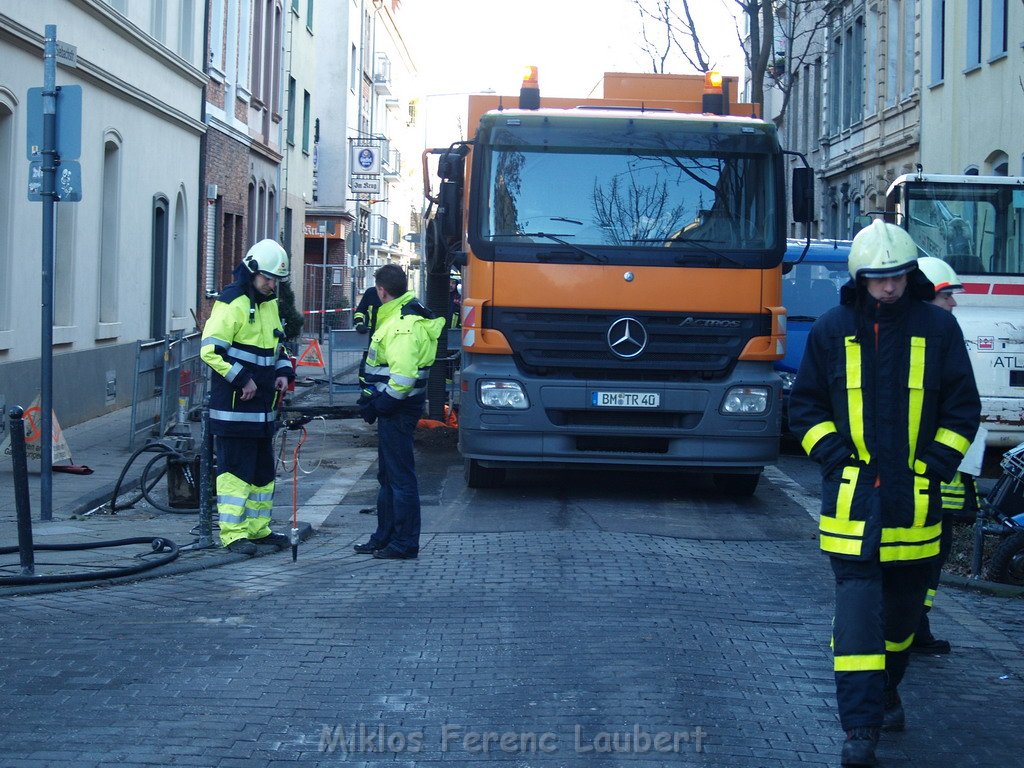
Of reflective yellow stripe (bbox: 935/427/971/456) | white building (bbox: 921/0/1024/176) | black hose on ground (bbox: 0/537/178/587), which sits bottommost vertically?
black hose on ground (bbox: 0/537/178/587)

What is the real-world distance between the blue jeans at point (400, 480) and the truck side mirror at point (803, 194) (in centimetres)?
390

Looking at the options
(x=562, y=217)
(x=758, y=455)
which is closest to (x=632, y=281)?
(x=562, y=217)

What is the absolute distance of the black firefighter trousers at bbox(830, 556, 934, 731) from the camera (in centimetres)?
476

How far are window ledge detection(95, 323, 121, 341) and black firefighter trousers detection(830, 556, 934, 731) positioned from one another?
14.3 metres

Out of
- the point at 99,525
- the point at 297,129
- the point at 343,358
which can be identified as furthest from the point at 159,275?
the point at 297,129

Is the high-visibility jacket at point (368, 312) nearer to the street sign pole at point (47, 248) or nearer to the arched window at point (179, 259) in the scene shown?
the street sign pole at point (47, 248)

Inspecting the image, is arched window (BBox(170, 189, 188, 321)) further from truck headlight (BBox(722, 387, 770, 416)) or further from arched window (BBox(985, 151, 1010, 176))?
arched window (BBox(985, 151, 1010, 176))

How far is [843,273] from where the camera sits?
1656 centimetres

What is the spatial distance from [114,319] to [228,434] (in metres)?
10.8

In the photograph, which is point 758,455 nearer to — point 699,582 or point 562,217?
point 562,217

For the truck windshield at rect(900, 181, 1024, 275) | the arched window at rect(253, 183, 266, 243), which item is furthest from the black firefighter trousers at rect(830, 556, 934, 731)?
the arched window at rect(253, 183, 266, 243)

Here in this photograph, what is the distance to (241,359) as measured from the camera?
8.73 metres

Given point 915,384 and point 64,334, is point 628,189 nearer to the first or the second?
point 915,384

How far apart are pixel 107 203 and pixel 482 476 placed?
9224 mm
